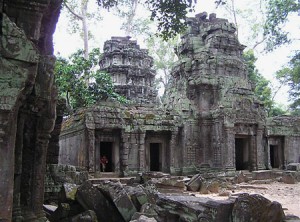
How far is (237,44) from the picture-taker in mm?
20031

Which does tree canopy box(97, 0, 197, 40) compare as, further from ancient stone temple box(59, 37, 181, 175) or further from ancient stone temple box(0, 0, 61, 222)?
ancient stone temple box(59, 37, 181, 175)

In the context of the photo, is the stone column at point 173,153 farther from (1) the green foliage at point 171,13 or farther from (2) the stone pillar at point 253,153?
(1) the green foliage at point 171,13

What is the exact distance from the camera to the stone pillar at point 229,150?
1744cm

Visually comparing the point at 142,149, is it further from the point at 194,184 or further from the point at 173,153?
the point at 194,184

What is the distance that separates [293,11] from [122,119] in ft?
39.3

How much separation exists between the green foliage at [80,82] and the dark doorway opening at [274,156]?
9635 millimetres

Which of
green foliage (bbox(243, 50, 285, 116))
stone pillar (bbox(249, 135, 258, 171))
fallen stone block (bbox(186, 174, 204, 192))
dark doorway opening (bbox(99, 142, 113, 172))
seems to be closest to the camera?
fallen stone block (bbox(186, 174, 204, 192))

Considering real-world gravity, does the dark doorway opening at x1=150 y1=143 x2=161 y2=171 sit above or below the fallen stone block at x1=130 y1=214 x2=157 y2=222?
above

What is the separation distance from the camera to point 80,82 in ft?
66.3

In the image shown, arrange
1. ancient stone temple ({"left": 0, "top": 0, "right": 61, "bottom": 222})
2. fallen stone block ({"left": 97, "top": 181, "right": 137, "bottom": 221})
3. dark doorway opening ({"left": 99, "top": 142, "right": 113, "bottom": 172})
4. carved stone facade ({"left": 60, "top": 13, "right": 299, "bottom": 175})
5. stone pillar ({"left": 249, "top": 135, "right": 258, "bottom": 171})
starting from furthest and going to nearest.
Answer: stone pillar ({"left": 249, "top": 135, "right": 258, "bottom": 171})
dark doorway opening ({"left": 99, "top": 142, "right": 113, "bottom": 172})
carved stone facade ({"left": 60, "top": 13, "right": 299, "bottom": 175})
fallen stone block ({"left": 97, "top": 181, "right": 137, "bottom": 221})
ancient stone temple ({"left": 0, "top": 0, "right": 61, "bottom": 222})

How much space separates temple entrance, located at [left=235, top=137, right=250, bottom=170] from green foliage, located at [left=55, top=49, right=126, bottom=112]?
7507 mm

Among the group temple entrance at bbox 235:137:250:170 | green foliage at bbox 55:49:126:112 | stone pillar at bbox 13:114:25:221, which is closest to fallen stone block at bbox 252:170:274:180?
temple entrance at bbox 235:137:250:170

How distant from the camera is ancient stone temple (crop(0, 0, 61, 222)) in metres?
3.61

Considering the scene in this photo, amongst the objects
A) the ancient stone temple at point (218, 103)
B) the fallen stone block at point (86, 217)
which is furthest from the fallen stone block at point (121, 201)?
the ancient stone temple at point (218, 103)
